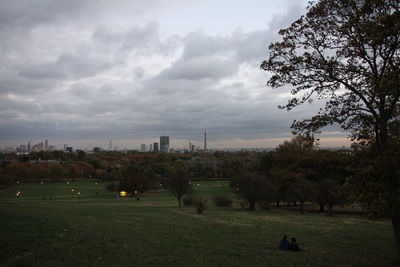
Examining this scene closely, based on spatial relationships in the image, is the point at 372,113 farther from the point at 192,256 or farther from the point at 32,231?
the point at 32,231

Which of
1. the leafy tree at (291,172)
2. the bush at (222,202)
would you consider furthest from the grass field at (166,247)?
the bush at (222,202)

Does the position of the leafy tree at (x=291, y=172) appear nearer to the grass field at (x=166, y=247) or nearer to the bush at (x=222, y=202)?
the bush at (x=222, y=202)

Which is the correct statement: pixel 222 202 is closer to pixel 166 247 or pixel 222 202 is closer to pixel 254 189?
pixel 254 189

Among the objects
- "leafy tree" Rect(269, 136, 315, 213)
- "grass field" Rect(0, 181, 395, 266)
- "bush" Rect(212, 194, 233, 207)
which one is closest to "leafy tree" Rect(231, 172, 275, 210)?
"bush" Rect(212, 194, 233, 207)

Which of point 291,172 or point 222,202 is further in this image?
point 291,172

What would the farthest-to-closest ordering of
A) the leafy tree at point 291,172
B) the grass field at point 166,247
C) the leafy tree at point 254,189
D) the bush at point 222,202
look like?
the bush at point 222,202, the leafy tree at point 291,172, the leafy tree at point 254,189, the grass field at point 166,247

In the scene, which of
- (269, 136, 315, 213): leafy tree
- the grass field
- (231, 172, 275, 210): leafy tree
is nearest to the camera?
the grass field

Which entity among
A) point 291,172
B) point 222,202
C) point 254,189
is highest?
point 291,172

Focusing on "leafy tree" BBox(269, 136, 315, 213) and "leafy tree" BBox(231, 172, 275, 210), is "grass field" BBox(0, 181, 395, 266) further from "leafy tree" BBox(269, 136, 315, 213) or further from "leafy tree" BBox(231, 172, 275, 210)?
"leafy tree" BBox(269, 136, 315, 213)

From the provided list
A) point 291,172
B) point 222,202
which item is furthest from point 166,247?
point 291,172

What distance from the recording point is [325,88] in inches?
506

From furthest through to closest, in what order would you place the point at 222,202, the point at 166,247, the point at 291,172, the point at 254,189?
the point at 291,172
the point at 222,202
the point at 254,189
the point at 166,247

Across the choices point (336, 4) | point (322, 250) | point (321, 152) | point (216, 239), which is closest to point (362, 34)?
point (336, 4)

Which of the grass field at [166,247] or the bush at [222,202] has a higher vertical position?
the grass field at [166,247]
